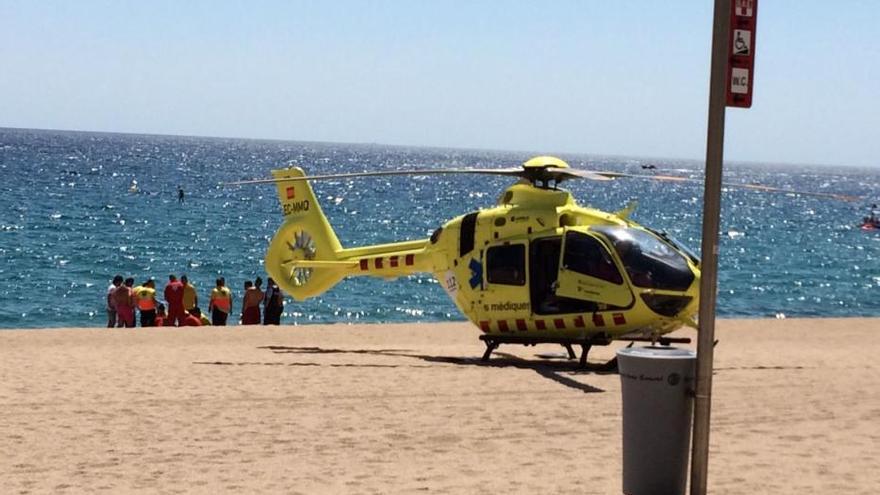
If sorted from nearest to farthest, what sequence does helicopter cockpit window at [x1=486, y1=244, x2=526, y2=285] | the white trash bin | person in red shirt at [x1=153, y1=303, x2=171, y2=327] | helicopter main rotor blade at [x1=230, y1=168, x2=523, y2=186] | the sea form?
the white trash bin, helicopter main rotor blade at [x1=230, y1=168, x2=523, y2=186], helicopter cockpit window at [x1=486, y1=244, x2=526, y2=285], person in red shirt at [x1=153, y1=303, x2=171, y2=327], the sea

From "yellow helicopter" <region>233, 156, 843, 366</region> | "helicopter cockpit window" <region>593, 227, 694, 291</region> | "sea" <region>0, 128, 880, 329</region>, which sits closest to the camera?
"helicopter cockpit window" <region>593, 227, 694, 291</region>

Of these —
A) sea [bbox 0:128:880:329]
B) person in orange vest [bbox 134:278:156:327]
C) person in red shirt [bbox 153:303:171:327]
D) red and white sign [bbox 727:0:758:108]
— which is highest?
red and white sign [bbox 727:0:758:108]

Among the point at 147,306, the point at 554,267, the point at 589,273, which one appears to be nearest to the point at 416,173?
the point at 554,267

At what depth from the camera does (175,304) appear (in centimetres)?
2153

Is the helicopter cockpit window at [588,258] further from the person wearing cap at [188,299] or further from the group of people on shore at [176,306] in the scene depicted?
the person wearing cap at [188,299]

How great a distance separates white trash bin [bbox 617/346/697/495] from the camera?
7.81m

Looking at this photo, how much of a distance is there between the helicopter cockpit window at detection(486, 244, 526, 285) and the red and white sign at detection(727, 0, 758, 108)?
27.0ft

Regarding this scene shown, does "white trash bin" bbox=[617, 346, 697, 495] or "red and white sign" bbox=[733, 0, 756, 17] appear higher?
"red and white sign" bbox=[733, 0, 756, 17]

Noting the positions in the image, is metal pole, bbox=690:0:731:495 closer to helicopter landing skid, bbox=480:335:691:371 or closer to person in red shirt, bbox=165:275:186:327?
helicopter landing skid, bbox=480:335:691:371

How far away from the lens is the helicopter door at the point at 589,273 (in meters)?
14.7

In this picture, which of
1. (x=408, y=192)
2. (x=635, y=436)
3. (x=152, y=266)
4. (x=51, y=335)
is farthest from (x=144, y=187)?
(x=635, y=436)

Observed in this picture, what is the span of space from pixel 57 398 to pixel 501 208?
578 centimetres

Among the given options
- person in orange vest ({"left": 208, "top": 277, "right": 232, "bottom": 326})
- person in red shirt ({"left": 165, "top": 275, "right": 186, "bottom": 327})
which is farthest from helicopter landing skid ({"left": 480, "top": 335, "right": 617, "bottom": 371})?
person in orange vest ({"left": 208, "top": 277, "right": 232, "bottom": 326})

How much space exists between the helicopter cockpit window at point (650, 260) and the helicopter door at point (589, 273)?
0.52ft
